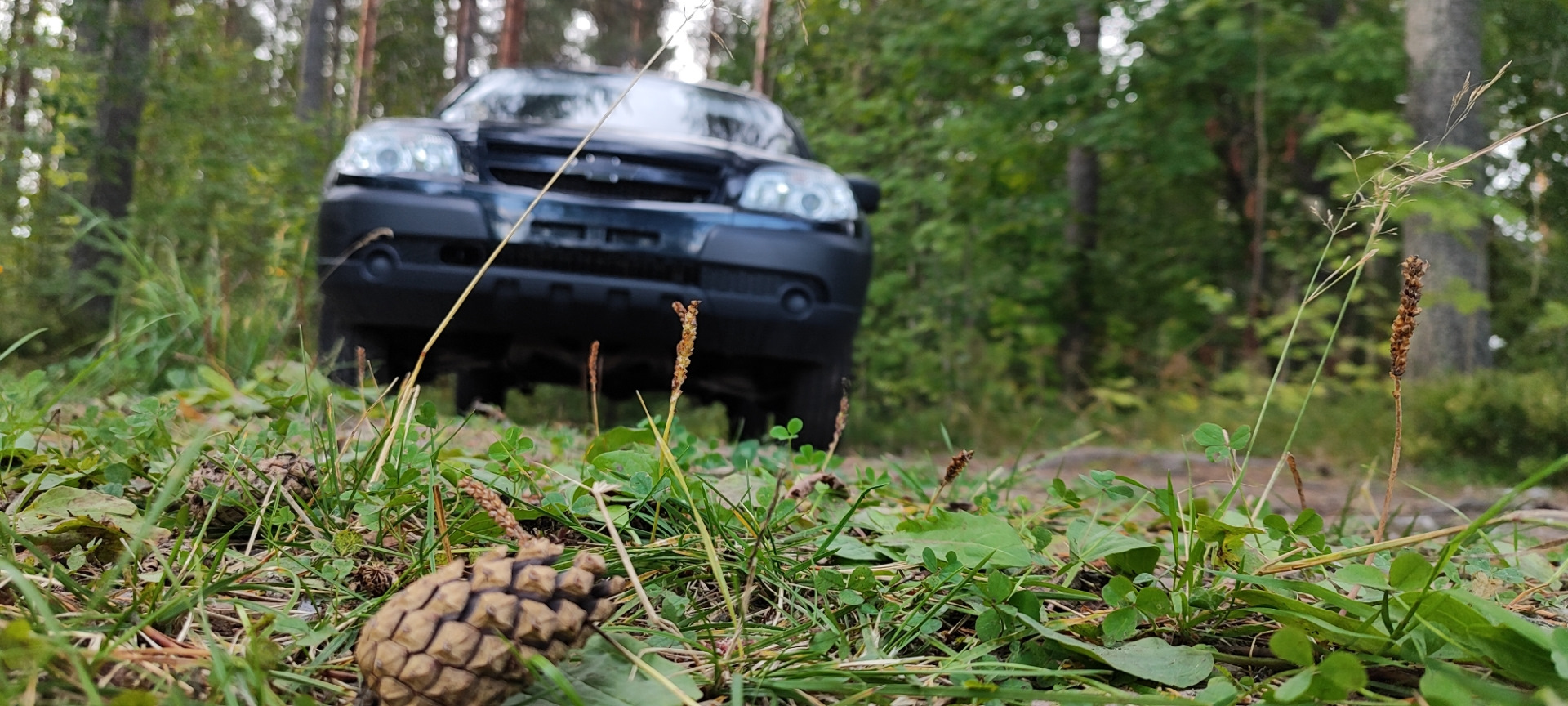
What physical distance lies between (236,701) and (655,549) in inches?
19.5

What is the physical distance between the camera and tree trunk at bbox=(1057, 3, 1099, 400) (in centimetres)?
1101

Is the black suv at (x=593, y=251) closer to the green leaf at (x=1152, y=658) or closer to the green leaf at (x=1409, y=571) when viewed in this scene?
the green leaf at (x=1152, y=658)

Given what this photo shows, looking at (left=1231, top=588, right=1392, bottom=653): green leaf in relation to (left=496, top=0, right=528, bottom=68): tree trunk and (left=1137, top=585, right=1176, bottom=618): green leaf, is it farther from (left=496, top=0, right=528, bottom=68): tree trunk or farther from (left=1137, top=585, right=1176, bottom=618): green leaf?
(left=496, top=0, right=528, bottom=68): tree trunk

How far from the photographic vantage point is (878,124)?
885 cm

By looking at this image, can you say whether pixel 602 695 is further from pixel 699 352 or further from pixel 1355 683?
pixel 699 352

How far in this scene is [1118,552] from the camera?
3.88 ft

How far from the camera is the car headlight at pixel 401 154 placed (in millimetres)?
3254

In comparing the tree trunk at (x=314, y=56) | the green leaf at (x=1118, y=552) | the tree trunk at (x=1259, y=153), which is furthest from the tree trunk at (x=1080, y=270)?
the tree trunk at (x=314, y=56)

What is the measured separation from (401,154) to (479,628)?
285cm

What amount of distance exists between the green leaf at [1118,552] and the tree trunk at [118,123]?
8271mm

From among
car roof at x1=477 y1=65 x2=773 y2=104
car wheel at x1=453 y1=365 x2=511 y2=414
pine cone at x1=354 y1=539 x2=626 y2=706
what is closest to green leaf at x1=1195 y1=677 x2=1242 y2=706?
pine cone at x1=354 y1=539 x2=626 y2=706

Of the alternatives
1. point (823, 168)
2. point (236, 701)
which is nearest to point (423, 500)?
point (236, 701)

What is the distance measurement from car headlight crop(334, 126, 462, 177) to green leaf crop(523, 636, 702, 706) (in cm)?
265

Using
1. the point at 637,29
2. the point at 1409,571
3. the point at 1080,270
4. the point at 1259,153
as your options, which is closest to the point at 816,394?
the point at 1409,571
